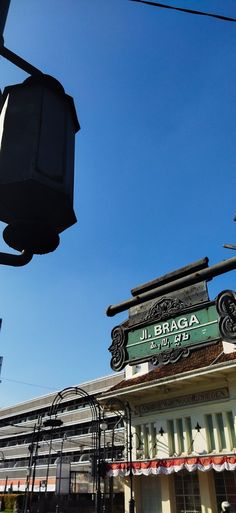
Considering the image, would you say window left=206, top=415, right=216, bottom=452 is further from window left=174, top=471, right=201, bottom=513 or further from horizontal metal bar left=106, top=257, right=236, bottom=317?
horizontal metal bar left=106, top=257, right=236, bottom=317

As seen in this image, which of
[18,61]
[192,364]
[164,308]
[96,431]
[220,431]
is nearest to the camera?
[18,61]

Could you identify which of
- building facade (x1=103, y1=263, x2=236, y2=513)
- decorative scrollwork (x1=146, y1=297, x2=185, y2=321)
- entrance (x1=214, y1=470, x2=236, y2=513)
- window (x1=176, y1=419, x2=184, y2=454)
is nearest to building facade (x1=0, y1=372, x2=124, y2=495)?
building facade (x1=103, y1=263, x2=236, y2=513)

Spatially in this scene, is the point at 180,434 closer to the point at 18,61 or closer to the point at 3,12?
the point at 18,61

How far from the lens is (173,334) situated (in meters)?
4.07

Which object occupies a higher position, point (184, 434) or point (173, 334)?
point (184, 434)

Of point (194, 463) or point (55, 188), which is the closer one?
point (55, 188)

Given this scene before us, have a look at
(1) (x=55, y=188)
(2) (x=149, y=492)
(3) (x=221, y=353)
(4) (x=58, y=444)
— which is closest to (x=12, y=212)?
(1) (x=55, y=188)

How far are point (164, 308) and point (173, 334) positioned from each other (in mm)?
271

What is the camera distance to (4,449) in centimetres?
5931

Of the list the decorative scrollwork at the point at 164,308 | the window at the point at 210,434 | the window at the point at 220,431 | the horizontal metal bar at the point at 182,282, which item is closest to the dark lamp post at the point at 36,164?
the horizontal metal bar at the point at 182,282

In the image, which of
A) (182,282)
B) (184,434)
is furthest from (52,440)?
(182,282)

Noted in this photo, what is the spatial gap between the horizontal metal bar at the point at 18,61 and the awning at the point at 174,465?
50.0ft

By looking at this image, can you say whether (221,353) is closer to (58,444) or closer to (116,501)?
(116,501)

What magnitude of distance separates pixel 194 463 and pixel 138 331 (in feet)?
44.1
